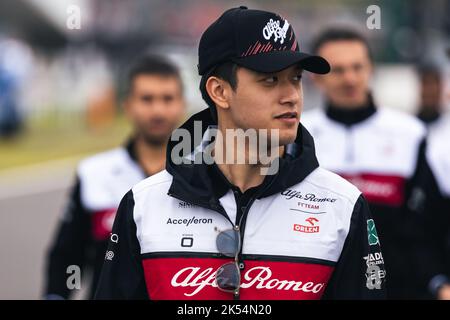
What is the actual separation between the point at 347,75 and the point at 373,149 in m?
0.50

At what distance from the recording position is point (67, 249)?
20.8 ft

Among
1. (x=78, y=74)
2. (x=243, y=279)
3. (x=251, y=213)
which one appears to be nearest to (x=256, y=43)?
(x=251, y=213)

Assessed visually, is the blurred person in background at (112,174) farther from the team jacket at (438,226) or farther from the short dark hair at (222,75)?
the short dark hair at (222,75)

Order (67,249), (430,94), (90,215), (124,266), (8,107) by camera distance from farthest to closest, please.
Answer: (8,107), (430,94), (90,215), (67,249), (124,266)

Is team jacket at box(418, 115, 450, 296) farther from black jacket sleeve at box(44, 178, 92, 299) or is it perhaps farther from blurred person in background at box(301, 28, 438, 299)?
black jacket sleeve at box(44, 178, 92, 299)

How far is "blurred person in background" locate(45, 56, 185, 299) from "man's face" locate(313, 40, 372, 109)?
0.94 metres

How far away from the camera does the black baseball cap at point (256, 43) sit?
13.3ft

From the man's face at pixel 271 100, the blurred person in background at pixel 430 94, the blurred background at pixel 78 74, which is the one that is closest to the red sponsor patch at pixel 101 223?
the man's face at pixel 271 100

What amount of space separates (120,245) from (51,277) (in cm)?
221

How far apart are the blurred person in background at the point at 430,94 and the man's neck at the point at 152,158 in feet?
9.28

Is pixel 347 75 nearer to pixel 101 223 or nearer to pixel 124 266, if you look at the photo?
pixel 101 223

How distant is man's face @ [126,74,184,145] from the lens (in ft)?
21.6

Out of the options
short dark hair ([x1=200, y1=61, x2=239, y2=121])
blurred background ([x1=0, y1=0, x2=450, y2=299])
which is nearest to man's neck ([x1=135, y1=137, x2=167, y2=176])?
short dark hair ([x1=200, y1=61, x2=239, y2=121])

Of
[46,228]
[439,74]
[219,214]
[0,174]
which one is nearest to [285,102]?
[219,214]
